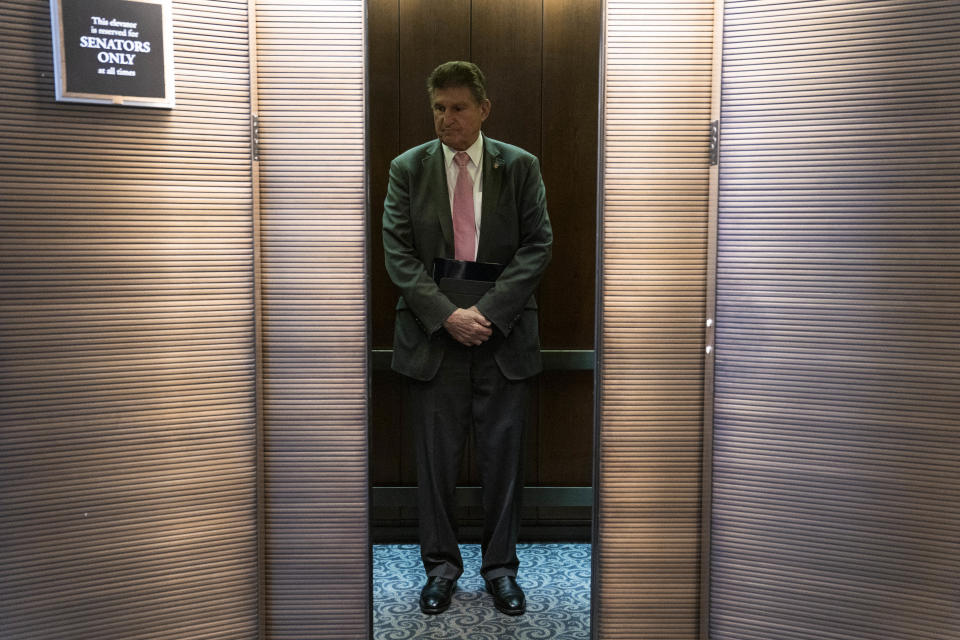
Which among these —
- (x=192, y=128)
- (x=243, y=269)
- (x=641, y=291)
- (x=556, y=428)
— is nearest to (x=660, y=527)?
(x=641, y=291)

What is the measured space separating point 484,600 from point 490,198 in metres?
1.53

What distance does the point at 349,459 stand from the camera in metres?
2.16

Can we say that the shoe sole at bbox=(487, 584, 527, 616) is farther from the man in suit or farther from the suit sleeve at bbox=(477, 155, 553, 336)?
the suit sleeve at bbox=(477, 155, 553, 336)

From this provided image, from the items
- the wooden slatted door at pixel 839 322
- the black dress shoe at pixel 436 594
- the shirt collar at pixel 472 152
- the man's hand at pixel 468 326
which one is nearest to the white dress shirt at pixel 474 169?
the shirt collar at pixel 472 152

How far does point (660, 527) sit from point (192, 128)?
176 centimetres

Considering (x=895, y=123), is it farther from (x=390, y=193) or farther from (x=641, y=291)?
(x=390, y=193)

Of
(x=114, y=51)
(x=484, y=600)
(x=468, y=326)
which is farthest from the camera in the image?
(x=484, y=600)

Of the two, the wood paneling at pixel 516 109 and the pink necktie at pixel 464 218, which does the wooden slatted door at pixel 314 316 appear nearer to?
the pink necktie at pixel 464 218

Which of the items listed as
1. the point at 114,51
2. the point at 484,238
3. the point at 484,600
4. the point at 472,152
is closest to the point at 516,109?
the point at 472,152

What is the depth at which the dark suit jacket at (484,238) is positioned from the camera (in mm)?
2639

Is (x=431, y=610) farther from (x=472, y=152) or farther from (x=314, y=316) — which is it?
(x=472, y=152)

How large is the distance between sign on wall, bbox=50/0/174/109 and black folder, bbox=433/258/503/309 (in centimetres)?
108

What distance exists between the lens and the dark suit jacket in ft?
8.66

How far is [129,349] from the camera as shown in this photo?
77.2 inches
